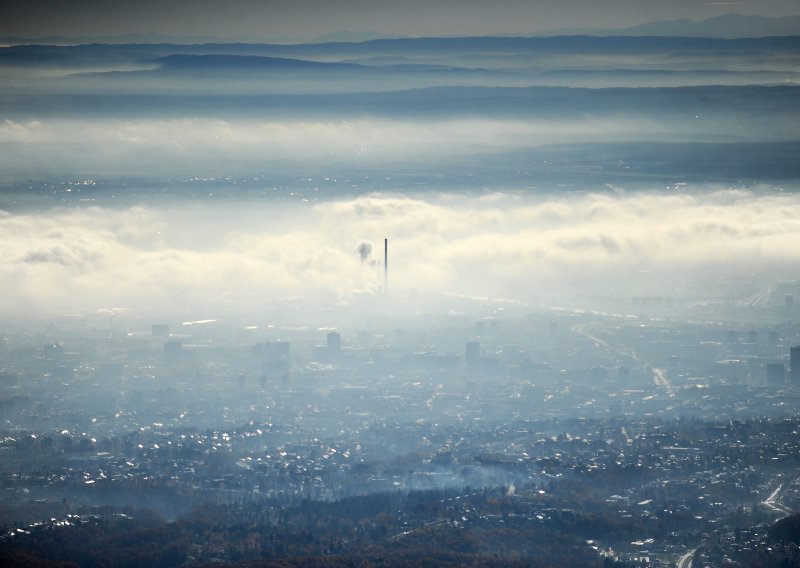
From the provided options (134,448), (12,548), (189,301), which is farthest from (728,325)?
(12,548)

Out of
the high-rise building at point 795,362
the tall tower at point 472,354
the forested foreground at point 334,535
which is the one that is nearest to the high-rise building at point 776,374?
the high-rise building at point 795,362

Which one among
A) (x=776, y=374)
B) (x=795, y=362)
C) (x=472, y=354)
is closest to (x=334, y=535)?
(x=472, y=354)

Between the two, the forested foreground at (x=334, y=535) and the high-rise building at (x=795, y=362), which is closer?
the forested foreground at (x=334, y=535)

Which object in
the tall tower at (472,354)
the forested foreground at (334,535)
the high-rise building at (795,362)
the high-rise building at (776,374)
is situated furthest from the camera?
the tall tower at (472,354)

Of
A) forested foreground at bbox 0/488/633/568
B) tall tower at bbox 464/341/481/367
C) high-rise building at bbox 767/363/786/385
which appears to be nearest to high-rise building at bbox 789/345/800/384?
high-rise building at bbox 767/363/786/385

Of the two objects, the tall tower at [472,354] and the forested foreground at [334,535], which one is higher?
the tall tower at [472,354]

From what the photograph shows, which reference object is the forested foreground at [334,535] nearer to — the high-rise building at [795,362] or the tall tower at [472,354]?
the tall tower at [472,354]

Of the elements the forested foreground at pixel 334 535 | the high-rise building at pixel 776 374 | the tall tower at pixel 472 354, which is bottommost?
the forested foreground at pixel 334 535

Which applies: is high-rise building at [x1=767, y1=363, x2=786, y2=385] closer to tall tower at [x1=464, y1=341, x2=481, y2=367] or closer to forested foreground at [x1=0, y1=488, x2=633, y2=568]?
tall tower at [x1=464, y1=341, x2=481, y2=367]

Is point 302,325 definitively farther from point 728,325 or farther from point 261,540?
point 261,540

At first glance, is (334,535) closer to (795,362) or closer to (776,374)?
(776,374)

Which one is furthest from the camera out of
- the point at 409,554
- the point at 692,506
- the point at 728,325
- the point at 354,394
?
the point at 728,325
